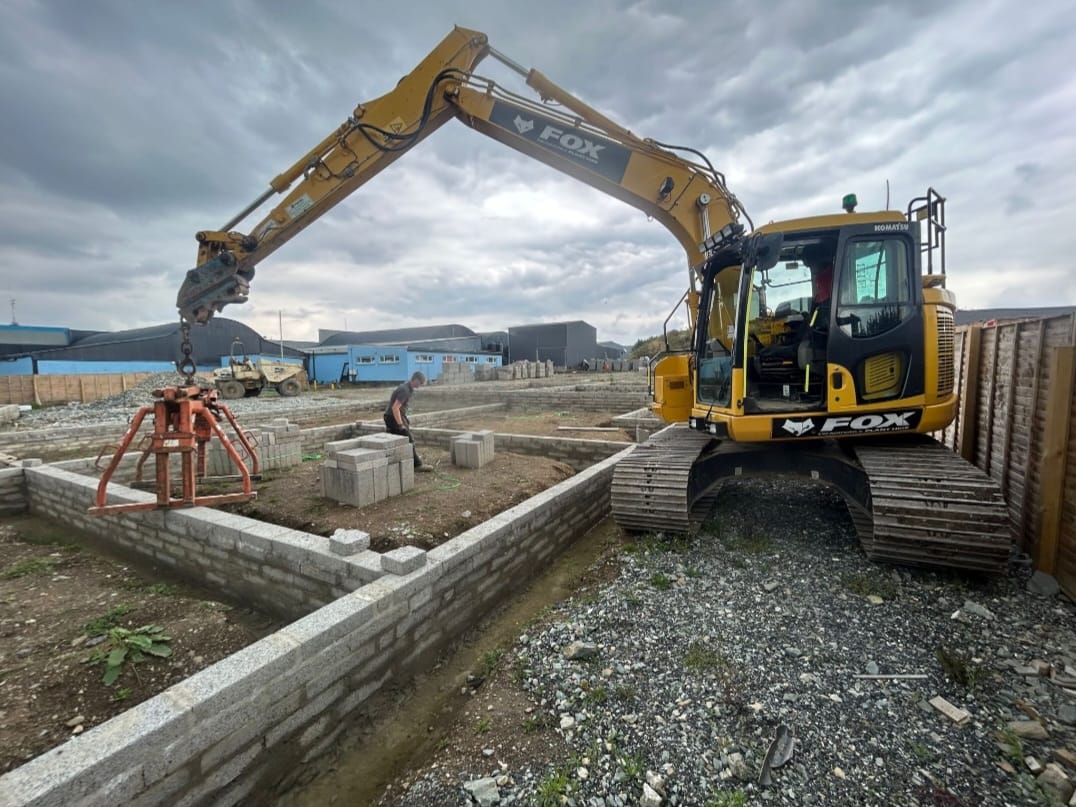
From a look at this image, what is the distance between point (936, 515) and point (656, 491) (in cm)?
212

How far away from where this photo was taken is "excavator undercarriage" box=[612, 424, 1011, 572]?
3.30 m

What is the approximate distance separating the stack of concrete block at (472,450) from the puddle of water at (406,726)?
11.2 feet

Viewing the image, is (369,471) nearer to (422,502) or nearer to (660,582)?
(422,502)

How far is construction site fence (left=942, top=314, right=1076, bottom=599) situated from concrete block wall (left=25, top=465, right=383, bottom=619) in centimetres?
501

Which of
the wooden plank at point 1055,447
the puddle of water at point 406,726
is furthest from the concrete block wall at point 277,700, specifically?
the wooden plank at point 1055,447

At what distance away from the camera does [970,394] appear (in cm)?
487

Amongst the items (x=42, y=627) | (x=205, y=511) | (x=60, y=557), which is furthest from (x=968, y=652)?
(x=60, y=557)

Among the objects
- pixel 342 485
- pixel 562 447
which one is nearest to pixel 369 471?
pixel 342 485

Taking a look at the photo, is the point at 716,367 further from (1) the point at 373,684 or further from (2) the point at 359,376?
(2) the point at 359,376

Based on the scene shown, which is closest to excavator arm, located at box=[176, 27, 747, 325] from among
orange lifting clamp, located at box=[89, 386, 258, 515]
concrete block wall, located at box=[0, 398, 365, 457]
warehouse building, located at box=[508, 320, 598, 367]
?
orange lifting clamp, located at box=[89, 386, 258, 515]

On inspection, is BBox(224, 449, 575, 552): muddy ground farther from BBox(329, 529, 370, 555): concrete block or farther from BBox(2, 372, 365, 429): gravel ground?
BBox(2, 372, 365, 429): gravel ground

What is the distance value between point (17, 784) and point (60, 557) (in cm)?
502

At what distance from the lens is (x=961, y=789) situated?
1.91 meters

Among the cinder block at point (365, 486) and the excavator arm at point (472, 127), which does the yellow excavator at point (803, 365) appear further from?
the cinder block at point (365, 486)
